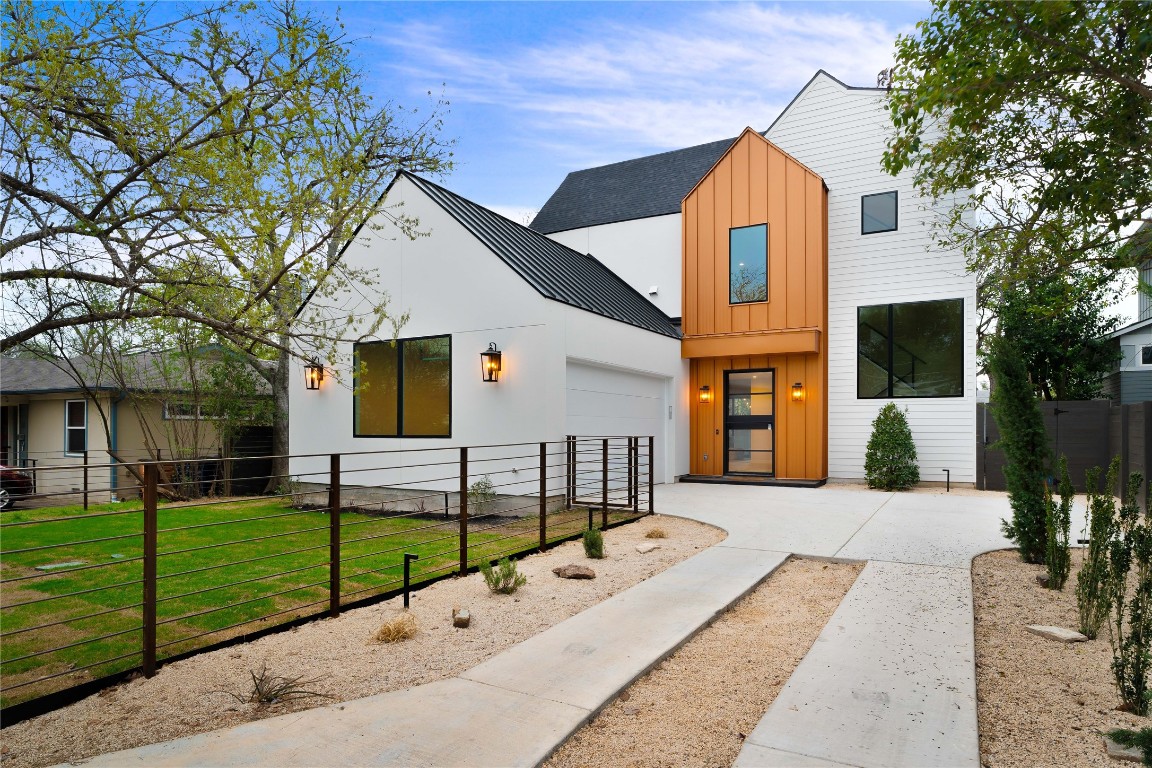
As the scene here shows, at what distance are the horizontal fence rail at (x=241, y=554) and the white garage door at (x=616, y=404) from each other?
1.32 feet

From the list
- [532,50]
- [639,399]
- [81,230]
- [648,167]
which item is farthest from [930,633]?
[648,167]

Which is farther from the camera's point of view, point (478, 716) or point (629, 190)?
point (629, 190)

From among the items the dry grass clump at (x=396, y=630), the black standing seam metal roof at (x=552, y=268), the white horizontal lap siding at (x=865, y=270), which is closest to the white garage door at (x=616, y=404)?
the black standing seam metal roof at (x=552, y=268)

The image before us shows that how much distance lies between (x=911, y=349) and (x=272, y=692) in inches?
463

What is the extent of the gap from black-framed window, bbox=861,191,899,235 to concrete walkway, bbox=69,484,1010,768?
8.04 meters

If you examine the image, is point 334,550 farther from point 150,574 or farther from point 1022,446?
point 1022,446

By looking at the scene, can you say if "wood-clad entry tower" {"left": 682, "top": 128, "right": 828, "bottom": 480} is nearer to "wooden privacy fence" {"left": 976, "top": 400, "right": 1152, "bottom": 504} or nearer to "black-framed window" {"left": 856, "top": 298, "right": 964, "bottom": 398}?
"black-framed window" {"left": 856, "top": 298, "right": 964, "bottom": 398}

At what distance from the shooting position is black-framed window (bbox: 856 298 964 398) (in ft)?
37.7

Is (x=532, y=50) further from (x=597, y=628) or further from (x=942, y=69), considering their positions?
(x=597, y=628)

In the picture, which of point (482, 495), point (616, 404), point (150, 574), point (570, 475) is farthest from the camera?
point (616, 404)

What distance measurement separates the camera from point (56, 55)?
3377 millimetres

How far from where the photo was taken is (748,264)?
12.5 meters

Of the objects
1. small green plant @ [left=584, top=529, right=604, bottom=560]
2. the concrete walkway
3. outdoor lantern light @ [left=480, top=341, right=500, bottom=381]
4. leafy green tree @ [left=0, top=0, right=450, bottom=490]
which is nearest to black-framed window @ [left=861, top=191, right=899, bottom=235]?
outdoor lantern light @ [left=480, top=341, right=500, bottom=381]

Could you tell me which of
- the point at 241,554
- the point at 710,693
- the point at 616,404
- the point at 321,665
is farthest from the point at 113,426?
the point at 710,693
